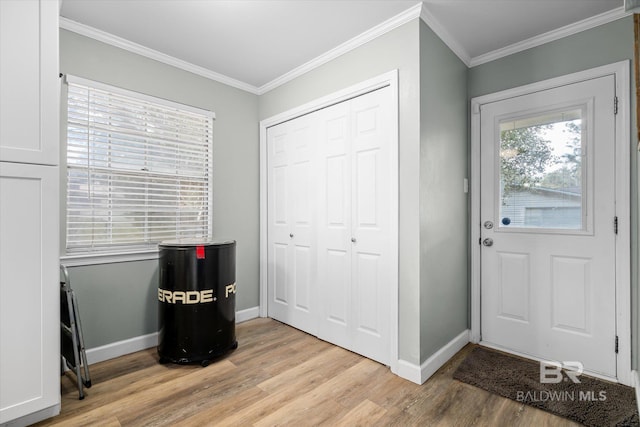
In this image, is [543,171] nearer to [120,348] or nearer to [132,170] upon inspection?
[132,170]

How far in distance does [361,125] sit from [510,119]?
1293 mm

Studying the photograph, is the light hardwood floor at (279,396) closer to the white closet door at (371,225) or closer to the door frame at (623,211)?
the white closet door at (371,225)

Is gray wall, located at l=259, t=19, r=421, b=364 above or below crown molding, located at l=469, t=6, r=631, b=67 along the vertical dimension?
below

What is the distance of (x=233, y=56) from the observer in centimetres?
287

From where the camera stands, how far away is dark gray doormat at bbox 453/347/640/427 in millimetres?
1815

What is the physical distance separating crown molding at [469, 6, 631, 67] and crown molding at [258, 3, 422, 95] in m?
0.98

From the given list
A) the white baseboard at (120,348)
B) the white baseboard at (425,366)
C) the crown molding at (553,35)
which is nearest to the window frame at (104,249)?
the white baseboard at (120,348)

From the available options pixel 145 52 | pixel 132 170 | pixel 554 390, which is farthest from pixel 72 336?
pixel 554 390

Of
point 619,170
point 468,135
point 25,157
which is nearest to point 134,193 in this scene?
point 25,157

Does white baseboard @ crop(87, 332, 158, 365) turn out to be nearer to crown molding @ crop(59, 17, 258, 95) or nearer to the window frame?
the window frame

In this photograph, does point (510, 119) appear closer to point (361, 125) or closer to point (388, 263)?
point (361, 125)

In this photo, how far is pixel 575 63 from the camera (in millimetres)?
2348

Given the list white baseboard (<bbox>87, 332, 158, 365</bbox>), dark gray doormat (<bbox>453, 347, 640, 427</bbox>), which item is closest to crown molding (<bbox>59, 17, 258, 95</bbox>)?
white baseboard (<bbox>87, 332, 158, 365</bbox>)

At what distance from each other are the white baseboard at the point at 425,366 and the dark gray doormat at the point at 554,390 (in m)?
0.13
